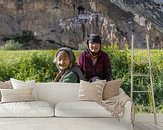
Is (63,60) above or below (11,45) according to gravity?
below

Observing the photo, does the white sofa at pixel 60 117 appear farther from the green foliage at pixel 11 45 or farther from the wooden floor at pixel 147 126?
the green foliage at pixel 11 45

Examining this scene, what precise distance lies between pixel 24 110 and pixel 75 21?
2487 mm

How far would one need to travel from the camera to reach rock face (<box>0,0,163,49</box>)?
6559 millimetres

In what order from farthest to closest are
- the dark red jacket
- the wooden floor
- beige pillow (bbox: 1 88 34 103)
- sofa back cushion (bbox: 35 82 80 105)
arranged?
1. the dark red jacket
2. the wooden floor
3. sofa back cushion (bbox: 35 82 80 105)
4. beige pillow (bbox: 1 88 34 103)

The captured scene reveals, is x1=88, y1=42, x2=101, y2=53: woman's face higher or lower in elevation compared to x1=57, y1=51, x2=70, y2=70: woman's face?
higher

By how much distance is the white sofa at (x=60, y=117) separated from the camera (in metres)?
4.59

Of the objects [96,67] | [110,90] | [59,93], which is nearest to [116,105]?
[110,90]

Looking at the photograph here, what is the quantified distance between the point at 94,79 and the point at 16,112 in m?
1.34

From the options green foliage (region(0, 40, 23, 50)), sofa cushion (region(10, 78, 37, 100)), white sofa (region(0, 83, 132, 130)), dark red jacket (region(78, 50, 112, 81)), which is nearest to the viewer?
white sofa (region(0, 83, 132, 130))

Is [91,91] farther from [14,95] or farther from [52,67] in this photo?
[52,67]

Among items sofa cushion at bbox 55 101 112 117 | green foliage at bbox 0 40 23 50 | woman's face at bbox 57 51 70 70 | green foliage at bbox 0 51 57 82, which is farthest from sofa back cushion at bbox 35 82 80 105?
green foliage at bbox 0 40 23 50

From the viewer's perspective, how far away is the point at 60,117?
4.67m

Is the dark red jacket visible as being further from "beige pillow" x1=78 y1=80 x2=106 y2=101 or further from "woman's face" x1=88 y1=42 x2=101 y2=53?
"beige pillow" x1=78 y1=80 x2=106 y2=101

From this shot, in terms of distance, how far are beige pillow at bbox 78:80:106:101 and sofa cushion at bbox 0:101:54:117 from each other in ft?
1.64
